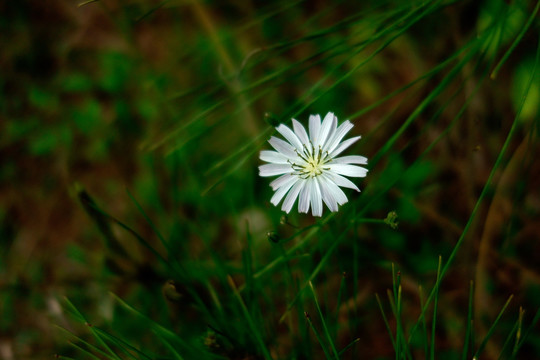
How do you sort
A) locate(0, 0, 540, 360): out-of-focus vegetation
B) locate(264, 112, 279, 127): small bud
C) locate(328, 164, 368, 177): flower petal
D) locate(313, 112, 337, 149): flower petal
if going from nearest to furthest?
locate(264, 112, 279, 127): small bud < locate(328, 164, 368, 177): flower petal < locate(313, 112, 337, 149): flower petal < locate(0, 0, 540, 360): out-of-focus vegetation

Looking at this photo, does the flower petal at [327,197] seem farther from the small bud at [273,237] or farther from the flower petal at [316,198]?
the small bud at [273,237]

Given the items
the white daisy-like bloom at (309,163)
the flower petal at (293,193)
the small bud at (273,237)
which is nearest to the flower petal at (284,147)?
the white daisy-like bloom at (309,163)

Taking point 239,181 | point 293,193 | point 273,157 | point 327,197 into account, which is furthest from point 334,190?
point 239,181

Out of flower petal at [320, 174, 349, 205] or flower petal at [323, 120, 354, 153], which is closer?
flower petal at [320, 174, 349, 205]

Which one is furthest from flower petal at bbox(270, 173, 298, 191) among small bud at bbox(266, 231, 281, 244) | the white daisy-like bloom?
small bud at bbox(266, 231, 281, 244)

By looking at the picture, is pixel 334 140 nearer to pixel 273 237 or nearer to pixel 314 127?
pixel 314 127

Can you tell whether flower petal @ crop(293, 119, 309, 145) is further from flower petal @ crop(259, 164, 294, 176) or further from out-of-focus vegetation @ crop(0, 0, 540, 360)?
out-of-focus vegetation @ crop(0, 0, 540, 360)
